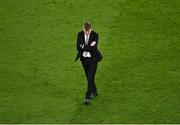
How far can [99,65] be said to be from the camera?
49.0 ft

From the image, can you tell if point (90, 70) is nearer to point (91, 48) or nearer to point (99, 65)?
point (91, 48)

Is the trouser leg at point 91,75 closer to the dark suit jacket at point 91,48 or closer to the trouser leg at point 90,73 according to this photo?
the trouser leg at point 90,73

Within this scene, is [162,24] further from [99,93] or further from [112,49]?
[99,93]

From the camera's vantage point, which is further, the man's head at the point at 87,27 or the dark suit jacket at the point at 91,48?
the dark suit jacket at the point at 91,48

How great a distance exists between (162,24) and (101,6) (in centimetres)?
215

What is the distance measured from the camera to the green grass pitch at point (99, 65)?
1298cm

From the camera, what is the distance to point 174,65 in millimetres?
14750

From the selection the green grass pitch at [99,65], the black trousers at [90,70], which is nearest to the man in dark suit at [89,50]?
the black trousers at [90,70]

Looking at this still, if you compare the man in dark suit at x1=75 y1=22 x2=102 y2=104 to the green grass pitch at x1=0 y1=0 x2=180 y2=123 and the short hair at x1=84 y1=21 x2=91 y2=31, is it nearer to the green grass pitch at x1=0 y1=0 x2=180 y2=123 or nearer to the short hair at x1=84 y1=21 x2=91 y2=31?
the short hair at x1=84 y1=21 x2=91 y2=31

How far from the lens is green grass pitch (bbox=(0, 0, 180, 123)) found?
1298 cm

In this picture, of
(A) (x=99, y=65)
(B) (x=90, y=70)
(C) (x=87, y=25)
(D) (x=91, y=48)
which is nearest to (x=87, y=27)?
(C) (x=87, y=25)

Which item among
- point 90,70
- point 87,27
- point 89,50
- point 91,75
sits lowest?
point 91,75

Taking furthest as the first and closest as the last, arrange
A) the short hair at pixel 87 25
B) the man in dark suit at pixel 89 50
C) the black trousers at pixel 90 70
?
the black trousers at pixel 90 70 < the man in dark suit at pixel 89 50 < the short hair at pixel 87 25

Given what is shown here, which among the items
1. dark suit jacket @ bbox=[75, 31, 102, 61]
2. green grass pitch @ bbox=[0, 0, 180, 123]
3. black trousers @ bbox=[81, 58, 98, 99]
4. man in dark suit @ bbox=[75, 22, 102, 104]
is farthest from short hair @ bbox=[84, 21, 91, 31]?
green grass pitch @ bbox=[0, 0, 180, 123]
